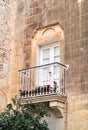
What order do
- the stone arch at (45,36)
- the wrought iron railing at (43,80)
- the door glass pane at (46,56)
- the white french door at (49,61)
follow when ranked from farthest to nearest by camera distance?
the door glass pane at (46,56) < the stone arch at (45,36) < the white french door at (49,61) < the wrought iron railing at (43,80)

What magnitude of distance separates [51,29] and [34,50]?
44.7 inches

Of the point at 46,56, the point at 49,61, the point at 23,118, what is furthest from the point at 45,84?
the point at 23,118

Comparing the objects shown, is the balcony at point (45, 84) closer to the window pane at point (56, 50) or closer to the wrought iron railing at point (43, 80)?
the wrought iron railing at point (43, 80)

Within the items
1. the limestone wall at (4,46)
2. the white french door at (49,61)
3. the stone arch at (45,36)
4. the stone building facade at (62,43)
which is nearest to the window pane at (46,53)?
the white french door at (49,61)

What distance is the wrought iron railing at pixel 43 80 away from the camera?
16.1 meters

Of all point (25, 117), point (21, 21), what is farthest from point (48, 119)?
point (21, 21)

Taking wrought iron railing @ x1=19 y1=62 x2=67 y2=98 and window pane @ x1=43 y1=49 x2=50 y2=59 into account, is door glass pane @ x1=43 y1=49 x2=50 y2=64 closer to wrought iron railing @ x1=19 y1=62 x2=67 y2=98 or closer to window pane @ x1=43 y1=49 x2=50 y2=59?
window pane @ x1=43 y1=49 x2=50 y2=59

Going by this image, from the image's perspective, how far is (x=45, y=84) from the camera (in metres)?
16.8

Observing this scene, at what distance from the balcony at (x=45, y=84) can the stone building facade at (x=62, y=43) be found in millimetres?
308

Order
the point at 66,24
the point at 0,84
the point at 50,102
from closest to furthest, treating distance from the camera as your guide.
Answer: the point at 50,102 < the point at 66,24 < the point at 0,84

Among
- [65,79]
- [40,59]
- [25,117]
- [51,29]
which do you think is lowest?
[25,117]

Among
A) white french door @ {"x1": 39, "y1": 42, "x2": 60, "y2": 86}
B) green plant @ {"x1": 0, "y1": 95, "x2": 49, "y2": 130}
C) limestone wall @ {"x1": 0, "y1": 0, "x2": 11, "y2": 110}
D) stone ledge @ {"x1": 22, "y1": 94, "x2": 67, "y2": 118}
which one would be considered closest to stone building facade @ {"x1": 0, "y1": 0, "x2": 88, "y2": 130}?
limestone wall @ {"x1": 0, "y1": 0, "x2": 11, "y2": 110}

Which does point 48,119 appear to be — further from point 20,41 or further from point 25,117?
point 20,41

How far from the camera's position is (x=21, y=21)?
61.3 ft
